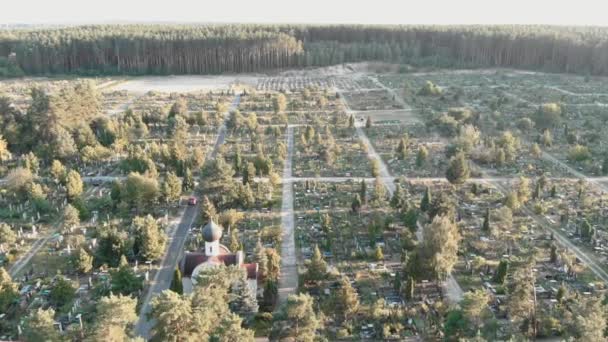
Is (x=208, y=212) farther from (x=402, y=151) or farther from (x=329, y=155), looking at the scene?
(x=402, y=151)

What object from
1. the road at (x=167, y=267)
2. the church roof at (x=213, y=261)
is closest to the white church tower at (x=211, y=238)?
the church roof at (x=213, y=261)

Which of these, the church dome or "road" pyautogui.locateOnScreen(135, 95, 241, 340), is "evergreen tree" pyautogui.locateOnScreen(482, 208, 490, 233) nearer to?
the church dome

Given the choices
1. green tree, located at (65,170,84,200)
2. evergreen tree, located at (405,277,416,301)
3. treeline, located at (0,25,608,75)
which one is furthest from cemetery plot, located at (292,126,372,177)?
treeline, located at (0,25,608,75)

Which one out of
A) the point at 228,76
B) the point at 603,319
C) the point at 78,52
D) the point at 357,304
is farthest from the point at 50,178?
the point at 78,52

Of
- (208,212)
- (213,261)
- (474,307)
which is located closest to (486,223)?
(474,307)

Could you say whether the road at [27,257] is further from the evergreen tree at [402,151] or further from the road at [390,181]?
the evergreen tree at [402,151]
